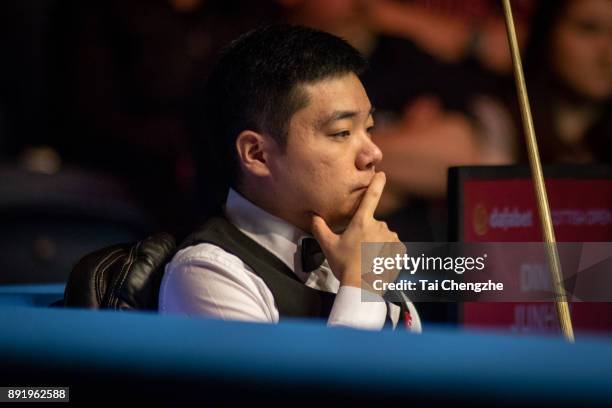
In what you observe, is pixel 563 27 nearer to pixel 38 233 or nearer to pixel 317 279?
pixel 38 233

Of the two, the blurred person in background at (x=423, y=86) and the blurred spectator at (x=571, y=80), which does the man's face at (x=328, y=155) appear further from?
the blurred spectator at (x=571, y=80)

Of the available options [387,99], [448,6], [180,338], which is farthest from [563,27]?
[180,338]

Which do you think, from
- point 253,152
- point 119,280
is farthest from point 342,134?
point 119,280

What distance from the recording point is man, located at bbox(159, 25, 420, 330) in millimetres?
1397

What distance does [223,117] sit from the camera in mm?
1559

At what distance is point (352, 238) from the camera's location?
139 cm

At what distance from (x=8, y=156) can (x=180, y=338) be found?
326cm

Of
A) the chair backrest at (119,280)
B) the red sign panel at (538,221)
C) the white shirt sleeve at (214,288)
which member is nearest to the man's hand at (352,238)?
the white shirt sleeve at (214,288)

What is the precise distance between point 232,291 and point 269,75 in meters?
0.38

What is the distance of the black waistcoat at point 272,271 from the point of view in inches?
55.2

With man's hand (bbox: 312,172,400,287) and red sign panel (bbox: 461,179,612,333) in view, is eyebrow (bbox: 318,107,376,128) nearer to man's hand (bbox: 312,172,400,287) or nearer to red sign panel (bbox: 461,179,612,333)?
man's hand (bbox: 312,172,400,287)

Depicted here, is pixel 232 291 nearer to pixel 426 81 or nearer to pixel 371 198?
pixel 371 198

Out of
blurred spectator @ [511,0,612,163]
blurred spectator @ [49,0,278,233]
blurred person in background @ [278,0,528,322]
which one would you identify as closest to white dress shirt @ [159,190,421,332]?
blurred person in background @ [278,0,528,322]

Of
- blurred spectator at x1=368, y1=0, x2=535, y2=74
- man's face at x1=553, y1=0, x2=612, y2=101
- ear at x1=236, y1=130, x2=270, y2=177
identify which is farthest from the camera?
blurred spectator at x1=368, y1=0, x2=535, y2=74
